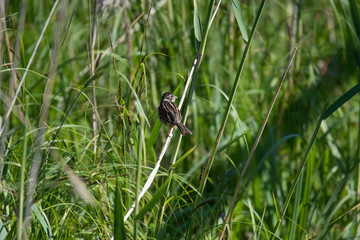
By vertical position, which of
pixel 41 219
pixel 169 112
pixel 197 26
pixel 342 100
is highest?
pixel 197 26

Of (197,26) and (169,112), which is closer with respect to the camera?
(197,26)

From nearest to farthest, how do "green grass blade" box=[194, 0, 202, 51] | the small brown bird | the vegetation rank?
"green grass blade" box=[194, 0, 202, 51]
the small brown bird
the vegetation

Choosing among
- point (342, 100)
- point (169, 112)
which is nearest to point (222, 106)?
point (169, 112)

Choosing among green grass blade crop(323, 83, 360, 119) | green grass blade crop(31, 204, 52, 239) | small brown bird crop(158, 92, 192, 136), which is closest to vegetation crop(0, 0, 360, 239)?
small brown bird crop(158, 92, 192, 136)

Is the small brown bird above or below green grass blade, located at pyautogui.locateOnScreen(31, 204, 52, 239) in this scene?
above

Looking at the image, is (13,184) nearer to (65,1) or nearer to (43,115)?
(43,115)

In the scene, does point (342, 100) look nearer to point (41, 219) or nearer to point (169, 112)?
point (169, 112)

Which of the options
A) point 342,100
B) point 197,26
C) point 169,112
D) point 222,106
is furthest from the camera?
point 222,106

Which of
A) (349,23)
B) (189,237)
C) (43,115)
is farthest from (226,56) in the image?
(43,115)

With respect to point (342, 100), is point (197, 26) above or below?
above

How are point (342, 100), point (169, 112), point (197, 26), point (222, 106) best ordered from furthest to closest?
point (222, 106)
point (169, 112)
point (197, 26)
point (342, 100)

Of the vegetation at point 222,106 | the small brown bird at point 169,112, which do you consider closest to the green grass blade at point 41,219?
the vegetation at point 222,106

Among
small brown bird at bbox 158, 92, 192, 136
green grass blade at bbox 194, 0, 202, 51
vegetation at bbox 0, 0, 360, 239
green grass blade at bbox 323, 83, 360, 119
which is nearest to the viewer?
green grass blade at bbox 323, 83, 360, 119

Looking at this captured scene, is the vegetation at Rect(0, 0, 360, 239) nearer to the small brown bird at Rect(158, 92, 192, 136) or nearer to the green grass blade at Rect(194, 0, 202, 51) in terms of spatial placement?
the small brown bird at Rect(158, 92, 192, 136)
